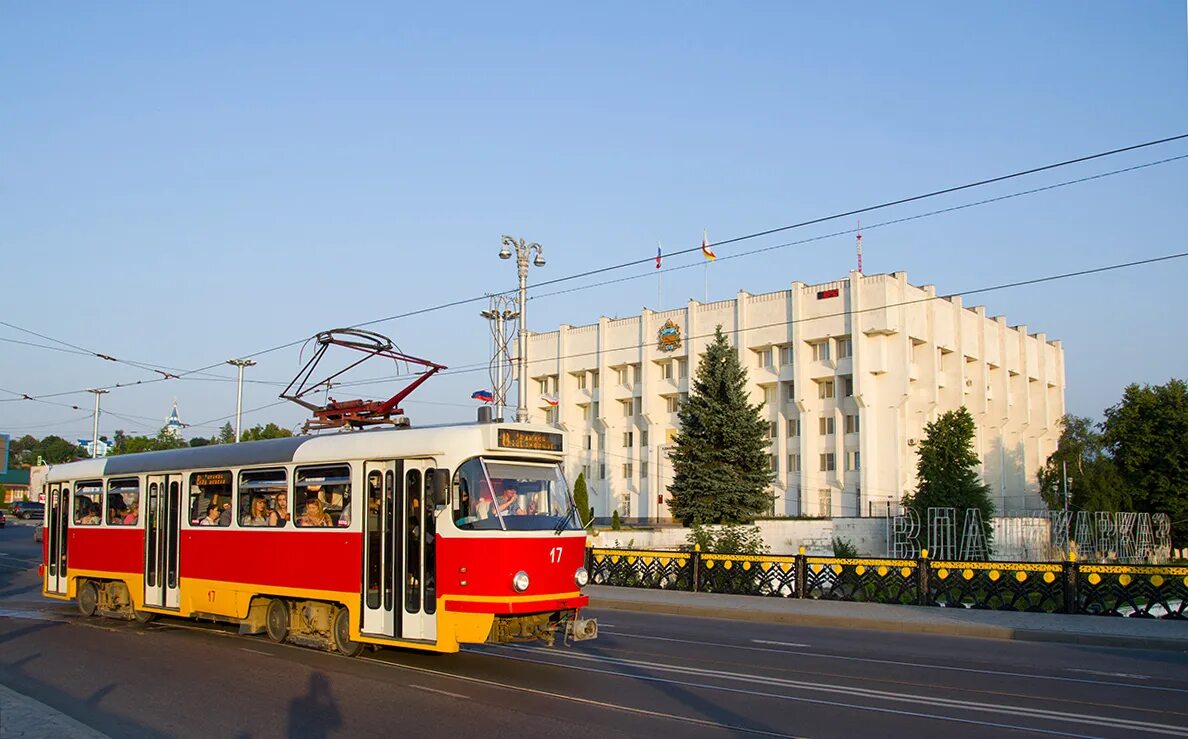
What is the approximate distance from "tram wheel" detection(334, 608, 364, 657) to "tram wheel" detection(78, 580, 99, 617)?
8039 millimetres

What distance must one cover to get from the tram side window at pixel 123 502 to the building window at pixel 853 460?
5175 centimetres

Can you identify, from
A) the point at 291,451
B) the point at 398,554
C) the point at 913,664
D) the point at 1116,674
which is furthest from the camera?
the point at 291,451

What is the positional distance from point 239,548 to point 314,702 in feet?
17.4

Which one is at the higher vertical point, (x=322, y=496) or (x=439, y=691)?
(x=322, y=496)

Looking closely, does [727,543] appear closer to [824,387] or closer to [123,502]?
[123,502]

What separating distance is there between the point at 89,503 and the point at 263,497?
6381mm

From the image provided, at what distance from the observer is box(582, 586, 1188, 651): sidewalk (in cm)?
1770

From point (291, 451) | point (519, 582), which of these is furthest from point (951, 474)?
point (519, 582)

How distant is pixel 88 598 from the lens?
19.7m

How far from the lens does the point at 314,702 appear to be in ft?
35.7

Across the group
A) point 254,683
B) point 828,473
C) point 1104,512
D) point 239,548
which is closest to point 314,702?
point 254,683

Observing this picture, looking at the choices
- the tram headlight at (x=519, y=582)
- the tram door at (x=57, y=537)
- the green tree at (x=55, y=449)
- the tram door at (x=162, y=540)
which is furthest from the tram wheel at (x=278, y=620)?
the green tree at (x=55, y=449)

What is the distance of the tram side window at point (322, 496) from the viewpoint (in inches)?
547

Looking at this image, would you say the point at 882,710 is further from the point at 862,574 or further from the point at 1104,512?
the point at 1104,512
